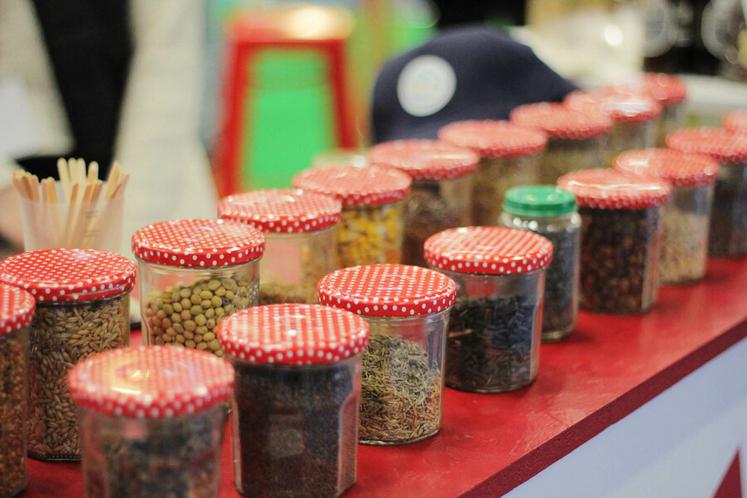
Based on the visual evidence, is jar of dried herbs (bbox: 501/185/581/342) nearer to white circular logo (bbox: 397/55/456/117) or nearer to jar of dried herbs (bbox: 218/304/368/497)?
jar of dried herbs (bbox: 218/304/368/497)

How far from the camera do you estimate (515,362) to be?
3.65 ft

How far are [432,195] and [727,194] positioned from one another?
55 centimetres

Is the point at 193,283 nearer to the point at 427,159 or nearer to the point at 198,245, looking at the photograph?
the point at 198,245

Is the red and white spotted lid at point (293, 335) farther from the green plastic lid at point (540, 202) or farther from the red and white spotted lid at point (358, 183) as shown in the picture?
the green plastic lid at point (540, 202)

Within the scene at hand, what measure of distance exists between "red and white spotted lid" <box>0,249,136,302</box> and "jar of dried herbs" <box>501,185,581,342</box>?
535 mm

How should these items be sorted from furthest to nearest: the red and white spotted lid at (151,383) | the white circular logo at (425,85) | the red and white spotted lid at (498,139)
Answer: the white circular logo at (425,85)
the red and white spotted lid at (498,139)
the red and white spotted lid at (151,383)

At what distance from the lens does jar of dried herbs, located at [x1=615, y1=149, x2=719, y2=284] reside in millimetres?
1447

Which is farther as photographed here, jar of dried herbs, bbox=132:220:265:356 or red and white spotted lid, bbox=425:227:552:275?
red and white spotted lid, bbox=425:227:552:275

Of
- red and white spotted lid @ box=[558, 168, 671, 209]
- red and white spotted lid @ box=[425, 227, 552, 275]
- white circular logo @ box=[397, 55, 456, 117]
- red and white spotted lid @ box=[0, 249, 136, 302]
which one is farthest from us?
white circular logo @ box=[397, 55, 456, 117]

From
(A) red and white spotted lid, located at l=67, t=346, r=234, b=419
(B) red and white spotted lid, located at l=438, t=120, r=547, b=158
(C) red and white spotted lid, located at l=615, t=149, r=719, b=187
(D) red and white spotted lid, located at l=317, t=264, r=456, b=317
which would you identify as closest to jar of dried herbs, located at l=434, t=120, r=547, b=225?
(B) red and white spotted lid, located at l=438, t=120, r=547, b=158

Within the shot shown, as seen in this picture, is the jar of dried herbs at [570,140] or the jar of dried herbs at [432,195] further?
the jar of dried herbs at [570,140]

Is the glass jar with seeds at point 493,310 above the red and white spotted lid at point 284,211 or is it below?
below

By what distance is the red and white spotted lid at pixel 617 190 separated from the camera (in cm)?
129

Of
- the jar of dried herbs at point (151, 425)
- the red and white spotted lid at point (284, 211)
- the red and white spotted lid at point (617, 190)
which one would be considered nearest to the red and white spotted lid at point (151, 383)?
the jar of dried herbs at point (151, 425)
